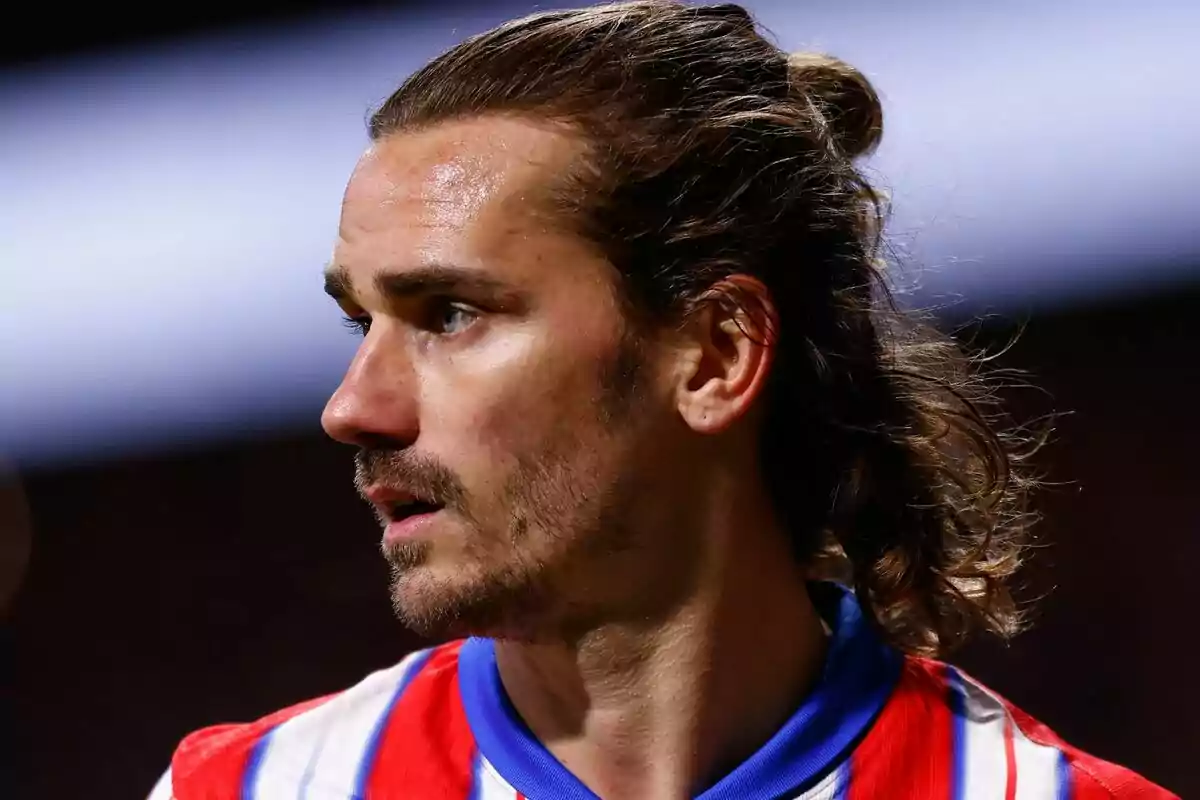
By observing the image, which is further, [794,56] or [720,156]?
[794,56]

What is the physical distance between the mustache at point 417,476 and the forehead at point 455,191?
0.51ft

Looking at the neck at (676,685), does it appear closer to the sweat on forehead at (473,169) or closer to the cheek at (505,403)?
the cheek at (505,403)

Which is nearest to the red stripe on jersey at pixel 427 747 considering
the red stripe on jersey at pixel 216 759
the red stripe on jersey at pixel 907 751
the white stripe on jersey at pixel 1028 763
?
the red stripe on jersey at pixel 216 759

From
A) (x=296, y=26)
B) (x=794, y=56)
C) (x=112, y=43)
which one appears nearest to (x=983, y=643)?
(x=794, y=56)

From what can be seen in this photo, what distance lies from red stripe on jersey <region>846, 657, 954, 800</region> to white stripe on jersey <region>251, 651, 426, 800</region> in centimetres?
43

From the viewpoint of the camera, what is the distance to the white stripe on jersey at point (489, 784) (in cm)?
117

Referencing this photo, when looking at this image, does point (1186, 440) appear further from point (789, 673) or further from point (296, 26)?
point (296, 26)

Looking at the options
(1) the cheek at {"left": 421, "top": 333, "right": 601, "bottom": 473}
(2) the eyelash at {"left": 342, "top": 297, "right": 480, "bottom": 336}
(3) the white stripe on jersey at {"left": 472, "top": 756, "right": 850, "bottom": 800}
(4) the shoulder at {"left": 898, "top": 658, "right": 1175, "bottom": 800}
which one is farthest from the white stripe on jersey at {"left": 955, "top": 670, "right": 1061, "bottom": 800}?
(2) the eyelash at {"left": 342, "top": 297, "right": 480, "bottom": 336}

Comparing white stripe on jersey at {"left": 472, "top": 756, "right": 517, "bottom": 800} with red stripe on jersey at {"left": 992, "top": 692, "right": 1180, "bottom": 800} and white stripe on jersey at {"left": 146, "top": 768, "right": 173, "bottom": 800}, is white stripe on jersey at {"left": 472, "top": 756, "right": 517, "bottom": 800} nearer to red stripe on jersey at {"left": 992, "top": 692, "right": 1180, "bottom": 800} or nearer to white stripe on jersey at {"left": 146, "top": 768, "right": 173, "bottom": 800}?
white stripe on jersey at {"left": 146, "top": 768, "right": 173, "bottom": 800}

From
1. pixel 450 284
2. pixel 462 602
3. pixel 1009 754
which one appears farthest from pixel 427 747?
pixel 1009 754

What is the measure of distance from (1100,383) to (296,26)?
1.26 meters

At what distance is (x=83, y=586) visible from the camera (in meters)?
2.09

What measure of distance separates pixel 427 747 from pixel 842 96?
0.72m

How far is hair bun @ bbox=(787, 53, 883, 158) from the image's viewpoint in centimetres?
132
